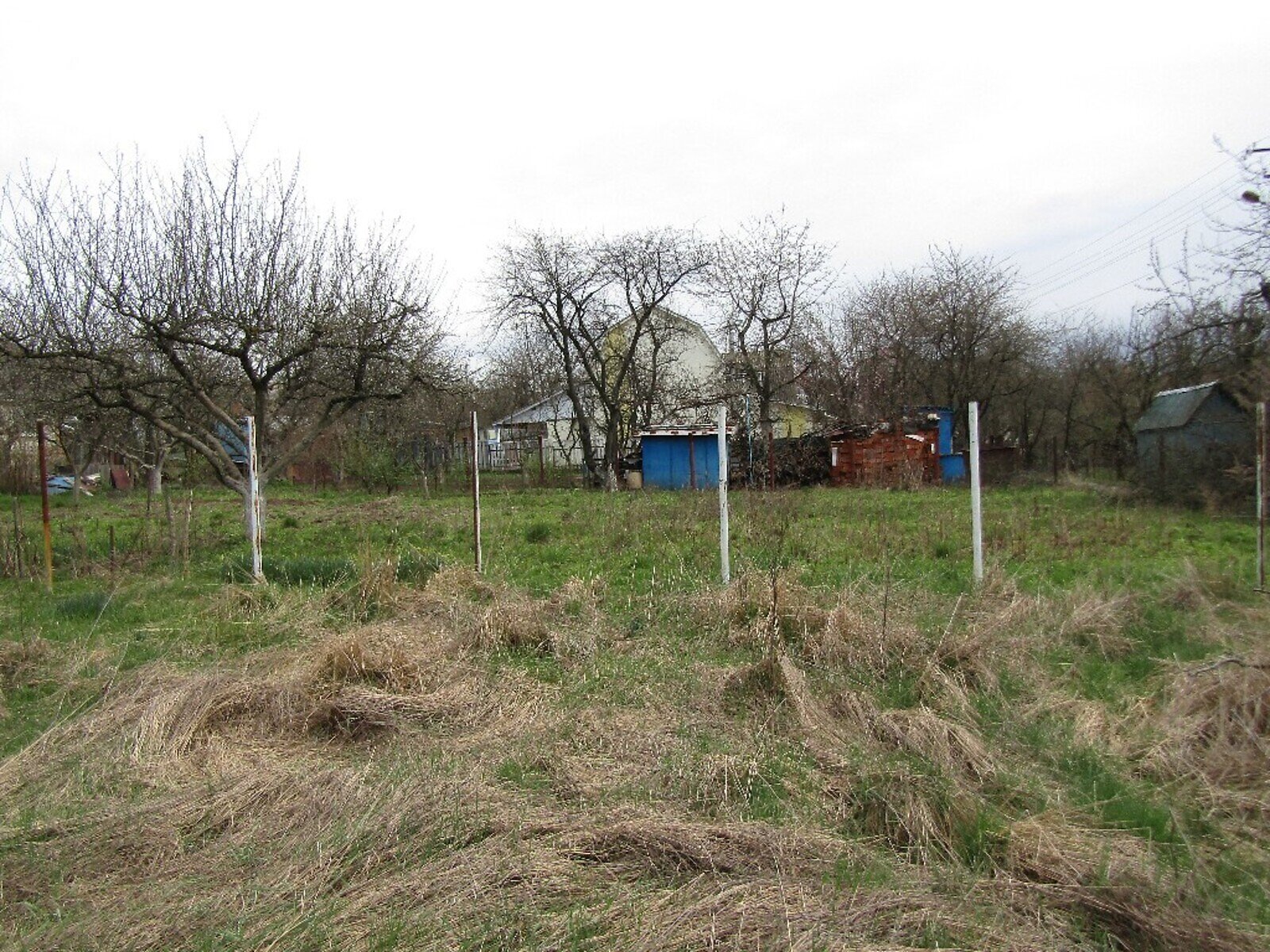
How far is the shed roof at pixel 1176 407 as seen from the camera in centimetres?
1503

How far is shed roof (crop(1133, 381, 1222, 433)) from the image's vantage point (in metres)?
15.0

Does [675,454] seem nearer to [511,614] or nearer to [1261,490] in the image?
[1261,490]

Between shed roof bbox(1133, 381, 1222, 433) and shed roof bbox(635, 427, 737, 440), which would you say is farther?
shed roof bbox(635, 427, 737, 440)

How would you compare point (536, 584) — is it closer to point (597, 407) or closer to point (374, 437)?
point (374, 437)

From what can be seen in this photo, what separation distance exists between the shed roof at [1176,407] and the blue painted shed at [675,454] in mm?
9811

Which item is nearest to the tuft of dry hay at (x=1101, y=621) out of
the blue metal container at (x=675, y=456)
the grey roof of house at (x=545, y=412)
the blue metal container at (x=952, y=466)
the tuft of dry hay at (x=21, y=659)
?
the tuft of dry hay at (x=21, y=659)

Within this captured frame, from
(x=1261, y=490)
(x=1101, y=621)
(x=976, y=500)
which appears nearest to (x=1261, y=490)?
(x=1261, y=490)

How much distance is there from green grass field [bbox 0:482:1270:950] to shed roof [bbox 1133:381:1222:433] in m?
8.58

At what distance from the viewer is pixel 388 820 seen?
122 inches

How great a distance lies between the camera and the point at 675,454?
23531 millimetres

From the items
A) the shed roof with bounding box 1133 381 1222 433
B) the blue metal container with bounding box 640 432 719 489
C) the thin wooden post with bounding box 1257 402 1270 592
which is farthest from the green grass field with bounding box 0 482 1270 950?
the blue metal container with bounding box 640 432 719 489

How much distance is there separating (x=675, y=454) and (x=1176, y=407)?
11.6m

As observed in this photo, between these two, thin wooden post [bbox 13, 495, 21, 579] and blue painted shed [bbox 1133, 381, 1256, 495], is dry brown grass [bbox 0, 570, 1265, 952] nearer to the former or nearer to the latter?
thin wooden post [bbox 13, 495, 21, 579]

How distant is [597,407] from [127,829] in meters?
26.5
